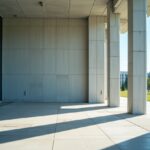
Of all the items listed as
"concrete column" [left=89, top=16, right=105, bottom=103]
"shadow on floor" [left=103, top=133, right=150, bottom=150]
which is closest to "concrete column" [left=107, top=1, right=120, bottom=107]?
"concrete column" [left=89, top=16, right=105, bottom=103]

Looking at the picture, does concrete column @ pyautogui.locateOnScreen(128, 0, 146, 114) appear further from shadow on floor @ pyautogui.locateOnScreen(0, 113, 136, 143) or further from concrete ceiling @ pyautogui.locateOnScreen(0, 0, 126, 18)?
shadow on floor @ pyautogui.locateOnScreen(0, 113, 136, 143)

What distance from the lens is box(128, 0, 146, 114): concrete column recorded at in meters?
16.3

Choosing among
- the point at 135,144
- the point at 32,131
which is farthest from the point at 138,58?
the point at 135,144

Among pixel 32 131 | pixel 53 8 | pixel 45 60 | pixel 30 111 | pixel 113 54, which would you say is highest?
pixel 53 8

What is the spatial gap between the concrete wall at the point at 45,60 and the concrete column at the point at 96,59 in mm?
754

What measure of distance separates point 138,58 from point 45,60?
1089 centimetres

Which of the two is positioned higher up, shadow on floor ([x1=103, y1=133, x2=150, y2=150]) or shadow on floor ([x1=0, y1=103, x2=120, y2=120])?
shadow on floor ([x1=103, y1=133, x2=150, y2=150])

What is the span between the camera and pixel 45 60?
85.1 ft

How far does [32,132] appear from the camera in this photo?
33.0 ft

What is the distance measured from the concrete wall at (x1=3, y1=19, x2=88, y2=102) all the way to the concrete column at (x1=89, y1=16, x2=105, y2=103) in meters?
0.75

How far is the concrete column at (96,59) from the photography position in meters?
25.2

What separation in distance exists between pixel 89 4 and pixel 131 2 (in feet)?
19.1

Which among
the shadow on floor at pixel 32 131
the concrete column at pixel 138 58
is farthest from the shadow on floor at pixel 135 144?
the concrete column at pixel 138 58

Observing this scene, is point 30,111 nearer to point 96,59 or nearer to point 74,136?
point 74,136
